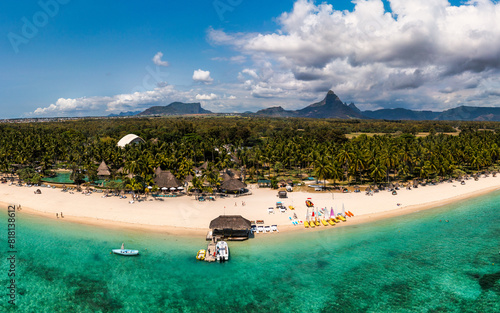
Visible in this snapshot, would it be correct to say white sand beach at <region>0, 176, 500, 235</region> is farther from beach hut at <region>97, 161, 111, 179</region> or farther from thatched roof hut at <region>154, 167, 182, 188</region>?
beach hut at <region>97, 161, 111, 179</region>

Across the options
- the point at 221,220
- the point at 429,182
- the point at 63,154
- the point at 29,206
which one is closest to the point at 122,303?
the point at 221,220

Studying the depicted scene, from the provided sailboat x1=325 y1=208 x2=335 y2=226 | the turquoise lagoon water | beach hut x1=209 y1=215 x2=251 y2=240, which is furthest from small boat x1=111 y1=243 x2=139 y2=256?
sailboat x1=325 y1=208 x2=335 y2=226

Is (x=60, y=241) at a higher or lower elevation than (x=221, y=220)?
lower

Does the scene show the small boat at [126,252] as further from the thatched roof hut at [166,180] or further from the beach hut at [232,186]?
the beach hut at [232,186]

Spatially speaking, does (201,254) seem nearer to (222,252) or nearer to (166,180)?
(222,252)

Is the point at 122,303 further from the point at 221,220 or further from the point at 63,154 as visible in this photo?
the point at 63,154
